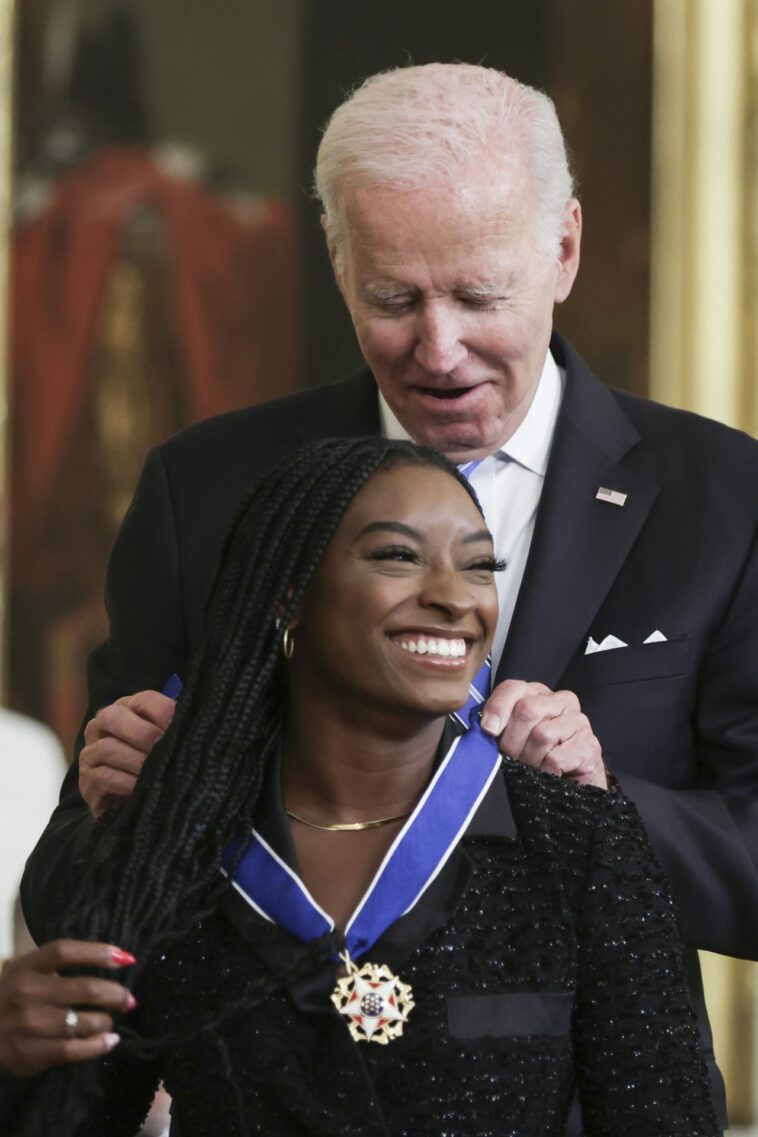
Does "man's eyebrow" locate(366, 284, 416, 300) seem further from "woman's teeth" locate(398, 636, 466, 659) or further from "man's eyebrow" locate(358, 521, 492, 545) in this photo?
"woman's teeth" locate(398, 636, 466, 659)

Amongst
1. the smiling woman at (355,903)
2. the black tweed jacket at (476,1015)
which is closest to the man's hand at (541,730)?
the smiling woman at (355,903)

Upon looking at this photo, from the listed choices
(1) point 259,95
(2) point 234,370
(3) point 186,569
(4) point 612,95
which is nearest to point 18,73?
(1) point 259,95

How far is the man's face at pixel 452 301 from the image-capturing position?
2.68m

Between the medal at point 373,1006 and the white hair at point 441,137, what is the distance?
3.86ft

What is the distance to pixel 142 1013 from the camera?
2.19 meters

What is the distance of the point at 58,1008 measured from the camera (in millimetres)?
2045

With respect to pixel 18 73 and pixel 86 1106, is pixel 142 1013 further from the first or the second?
pixel 18 73

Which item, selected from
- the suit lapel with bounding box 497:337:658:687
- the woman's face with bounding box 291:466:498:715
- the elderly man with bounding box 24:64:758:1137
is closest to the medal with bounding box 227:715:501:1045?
the woman's face with bounding box 291:466:498:715

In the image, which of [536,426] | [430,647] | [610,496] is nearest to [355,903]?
[430,647]

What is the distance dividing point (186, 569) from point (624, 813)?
2.98ft

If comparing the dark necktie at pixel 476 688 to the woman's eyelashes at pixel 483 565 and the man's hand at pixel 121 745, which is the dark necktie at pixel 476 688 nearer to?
the woman's eyelashes at pixel 483 565

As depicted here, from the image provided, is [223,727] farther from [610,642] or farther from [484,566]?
[610,642]

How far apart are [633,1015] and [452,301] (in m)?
1.06

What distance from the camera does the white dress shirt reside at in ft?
9.46
